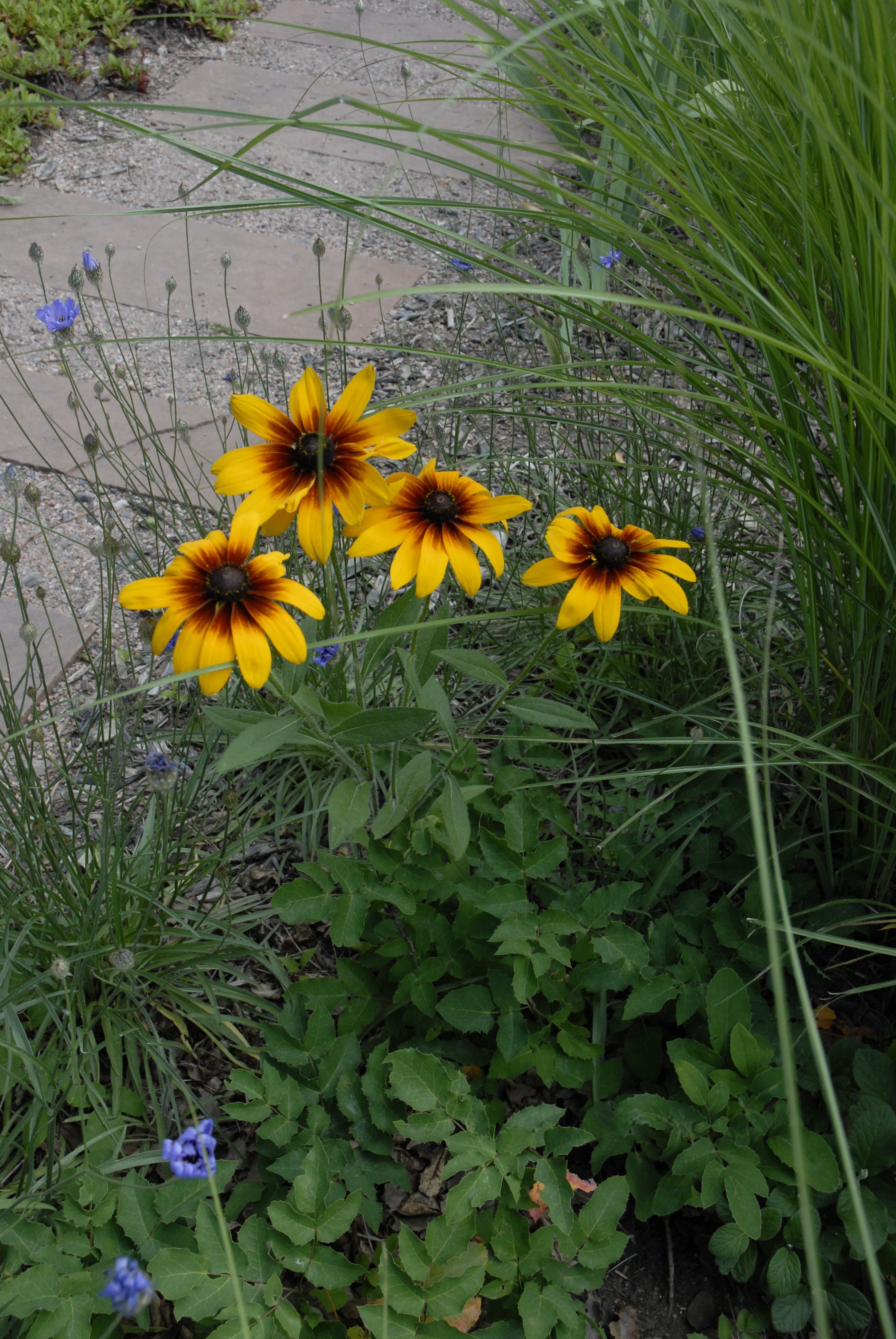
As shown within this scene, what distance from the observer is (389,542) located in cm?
88

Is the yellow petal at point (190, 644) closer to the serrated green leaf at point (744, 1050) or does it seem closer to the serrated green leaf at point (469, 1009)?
the serrated green leaf at point (469, 1009)

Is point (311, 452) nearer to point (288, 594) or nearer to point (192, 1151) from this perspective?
point (288, 594)

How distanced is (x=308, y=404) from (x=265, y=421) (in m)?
0.05

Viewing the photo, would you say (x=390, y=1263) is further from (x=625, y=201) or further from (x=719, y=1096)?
(x=625, y=201)

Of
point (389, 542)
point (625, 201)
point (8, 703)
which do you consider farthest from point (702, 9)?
point (8, 703)

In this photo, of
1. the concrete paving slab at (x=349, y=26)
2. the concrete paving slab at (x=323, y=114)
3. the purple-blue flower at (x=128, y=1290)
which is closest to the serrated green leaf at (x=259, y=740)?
the purple-blue flower at (x=128, y=1290)

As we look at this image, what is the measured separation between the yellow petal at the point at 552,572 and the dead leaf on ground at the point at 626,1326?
2.67 feet

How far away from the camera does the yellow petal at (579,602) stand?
869 mm

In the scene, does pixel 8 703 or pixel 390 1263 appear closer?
pixel 390 1263

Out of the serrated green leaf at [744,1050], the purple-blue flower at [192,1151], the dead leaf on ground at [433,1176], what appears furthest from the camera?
the dead leaf on ground at [433,1176]

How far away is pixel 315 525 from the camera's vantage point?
0.84m

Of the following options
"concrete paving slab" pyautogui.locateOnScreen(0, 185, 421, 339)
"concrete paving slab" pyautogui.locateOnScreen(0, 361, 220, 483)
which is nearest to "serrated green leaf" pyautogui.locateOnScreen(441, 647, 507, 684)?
"concrete paving slab" pyautogui.locateOnScreen(0, 361, 220, 483)

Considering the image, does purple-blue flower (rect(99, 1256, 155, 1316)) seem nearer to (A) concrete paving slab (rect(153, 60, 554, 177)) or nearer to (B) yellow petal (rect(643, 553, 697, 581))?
(B) yellow petal (rect(643, 553, 697, 581))

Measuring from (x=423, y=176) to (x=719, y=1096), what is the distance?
299cm
